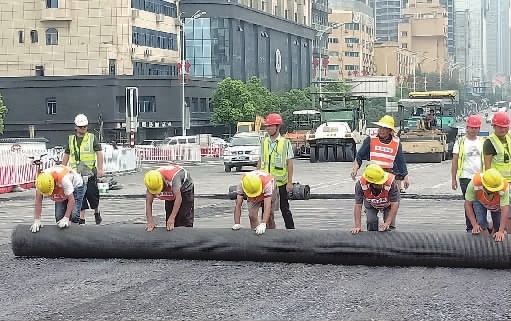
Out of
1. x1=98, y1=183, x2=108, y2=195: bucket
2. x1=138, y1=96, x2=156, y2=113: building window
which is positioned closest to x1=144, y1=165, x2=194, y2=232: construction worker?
x1=98, y1=183, x2=108, y2=195: bucket

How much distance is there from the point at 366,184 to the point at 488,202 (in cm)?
140

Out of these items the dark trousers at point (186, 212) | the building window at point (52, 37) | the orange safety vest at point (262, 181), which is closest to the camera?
the orange safety vest at point (262, 181)

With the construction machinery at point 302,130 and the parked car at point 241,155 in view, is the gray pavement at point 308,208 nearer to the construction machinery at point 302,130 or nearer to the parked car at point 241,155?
the parked car at point 241,155

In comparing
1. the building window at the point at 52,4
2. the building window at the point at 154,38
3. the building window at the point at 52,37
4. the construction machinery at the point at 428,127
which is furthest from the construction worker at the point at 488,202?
the building window at the point at 154,38

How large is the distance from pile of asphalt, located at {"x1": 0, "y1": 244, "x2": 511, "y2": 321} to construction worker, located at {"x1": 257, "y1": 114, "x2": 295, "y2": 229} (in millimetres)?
1996

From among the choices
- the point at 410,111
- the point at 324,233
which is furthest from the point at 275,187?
the point at 410,111

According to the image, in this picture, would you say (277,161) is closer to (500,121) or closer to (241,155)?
(500,121)

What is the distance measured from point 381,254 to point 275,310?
2840 millimetres

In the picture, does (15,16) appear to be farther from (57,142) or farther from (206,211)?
(206,211)

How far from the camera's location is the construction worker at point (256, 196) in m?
12.3

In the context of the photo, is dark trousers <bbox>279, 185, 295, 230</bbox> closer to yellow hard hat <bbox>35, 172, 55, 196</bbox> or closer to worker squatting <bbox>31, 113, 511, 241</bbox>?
worker squatting <bbox>31, 113, 511, 241</bbox>

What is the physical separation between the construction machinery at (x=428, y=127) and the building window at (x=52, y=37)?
95.2 feet

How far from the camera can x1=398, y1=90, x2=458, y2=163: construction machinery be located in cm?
4175

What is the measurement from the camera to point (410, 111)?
170 feet
